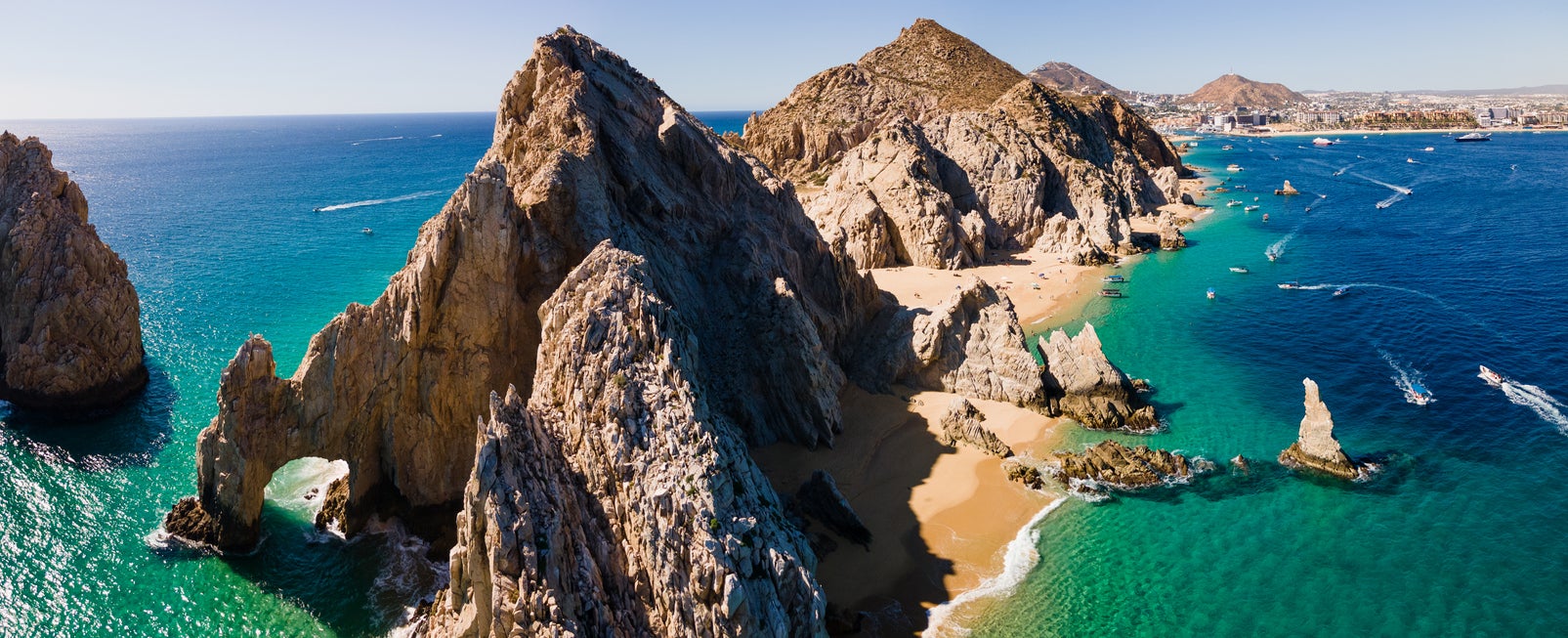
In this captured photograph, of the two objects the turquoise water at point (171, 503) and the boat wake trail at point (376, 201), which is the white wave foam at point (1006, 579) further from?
the boat wake trail at point (376, 201)

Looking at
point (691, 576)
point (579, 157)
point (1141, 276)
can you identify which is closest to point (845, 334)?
point (579, 157)

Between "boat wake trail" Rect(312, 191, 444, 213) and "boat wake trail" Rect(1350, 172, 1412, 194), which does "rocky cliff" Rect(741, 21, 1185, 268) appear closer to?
"boat wake trail" Rect(1350, 172, 1412, 194)

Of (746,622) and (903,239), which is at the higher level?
(903,239)

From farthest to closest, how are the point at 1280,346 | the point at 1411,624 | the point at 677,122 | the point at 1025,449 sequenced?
the point at 1280,346
the point at 677,122
the point at 1025,449
the point at 1411,624

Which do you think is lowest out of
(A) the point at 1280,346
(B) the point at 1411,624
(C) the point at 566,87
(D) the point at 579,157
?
(B) the point at 1411,624

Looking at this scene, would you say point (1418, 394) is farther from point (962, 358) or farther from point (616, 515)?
point (616, 515)

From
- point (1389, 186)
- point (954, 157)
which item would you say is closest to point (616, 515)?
point (954, 157)

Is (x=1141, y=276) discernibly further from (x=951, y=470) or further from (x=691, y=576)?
(x=691, y=576)
